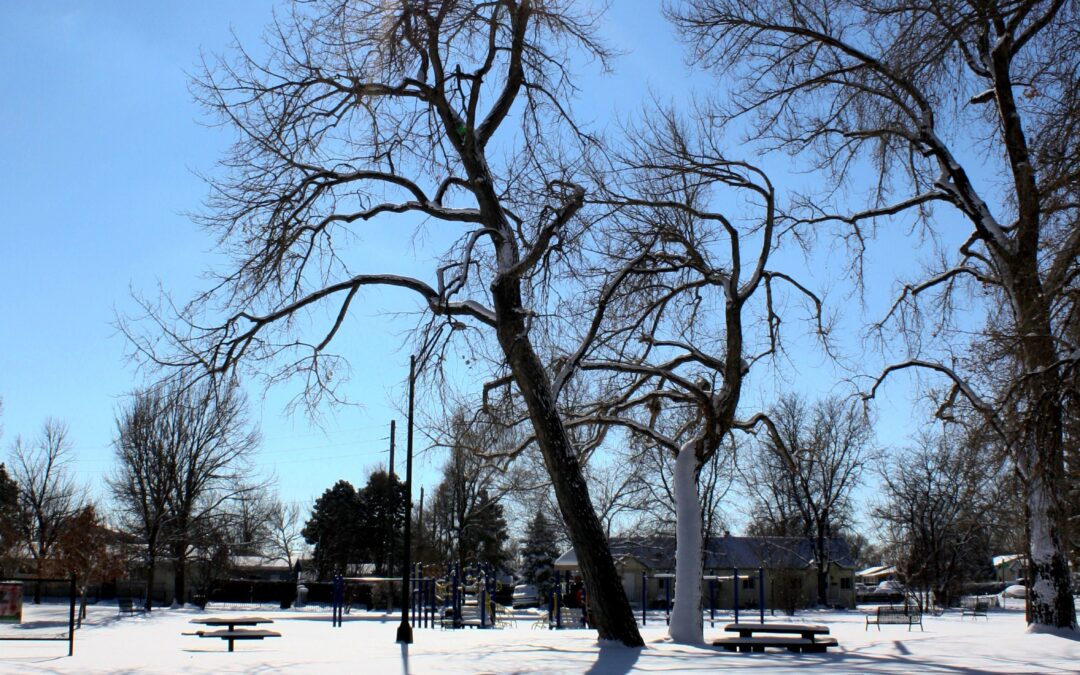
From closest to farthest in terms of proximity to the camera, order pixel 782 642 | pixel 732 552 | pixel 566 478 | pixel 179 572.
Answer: pixel 566 478 → pixel 782 642 → pixel 179 572 → pixel 732 552

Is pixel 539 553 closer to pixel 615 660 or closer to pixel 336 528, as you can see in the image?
pixel 336 528

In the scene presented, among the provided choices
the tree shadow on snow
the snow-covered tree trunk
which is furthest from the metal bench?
the snow-covered tree trunk

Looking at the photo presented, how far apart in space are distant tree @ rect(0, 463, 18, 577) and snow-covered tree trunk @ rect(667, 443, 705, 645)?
139 ft

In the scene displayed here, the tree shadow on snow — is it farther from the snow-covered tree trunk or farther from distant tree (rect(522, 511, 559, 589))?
distant tree (rect(522, 511, 559, 589))

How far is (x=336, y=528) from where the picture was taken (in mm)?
68438

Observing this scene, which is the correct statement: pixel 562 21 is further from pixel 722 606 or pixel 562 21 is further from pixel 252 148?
pixel 722 606

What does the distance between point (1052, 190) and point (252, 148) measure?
13.2 metres

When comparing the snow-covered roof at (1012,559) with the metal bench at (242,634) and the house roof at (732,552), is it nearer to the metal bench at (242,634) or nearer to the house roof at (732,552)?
the house roof at (732,552)

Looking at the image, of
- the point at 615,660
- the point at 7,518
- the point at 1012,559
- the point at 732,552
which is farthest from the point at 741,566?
the point at 615,660

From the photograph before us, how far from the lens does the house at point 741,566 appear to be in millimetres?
58844

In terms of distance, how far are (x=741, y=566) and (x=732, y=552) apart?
2.59 m

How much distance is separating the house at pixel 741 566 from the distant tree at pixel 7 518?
30211 millimetres

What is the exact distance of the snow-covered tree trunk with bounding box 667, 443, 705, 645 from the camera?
1959cm

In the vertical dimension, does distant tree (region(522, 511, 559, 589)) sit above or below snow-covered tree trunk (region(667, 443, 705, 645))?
below
